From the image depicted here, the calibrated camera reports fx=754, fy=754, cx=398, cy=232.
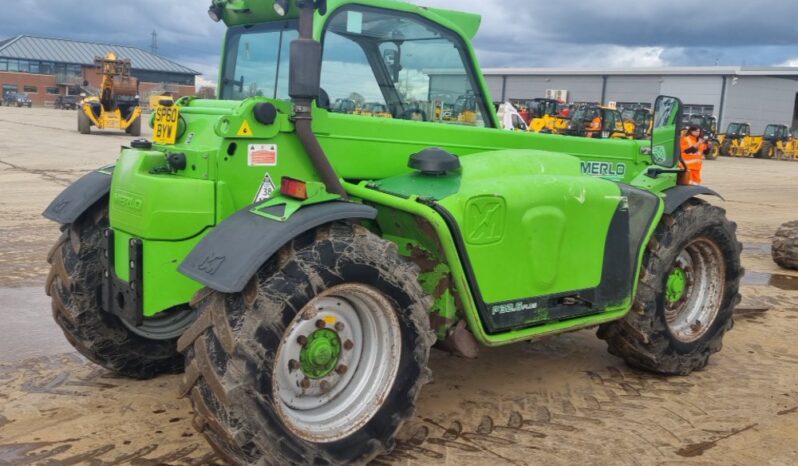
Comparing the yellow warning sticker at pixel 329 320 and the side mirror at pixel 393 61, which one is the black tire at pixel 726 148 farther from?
the yellow warning sticker at pixel 329 320

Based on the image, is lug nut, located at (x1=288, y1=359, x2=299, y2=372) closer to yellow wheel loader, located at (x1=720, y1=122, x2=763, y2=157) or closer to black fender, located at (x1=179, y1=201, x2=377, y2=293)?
black fender, located at (x1=179, y1=201, x2=377, y2=293)

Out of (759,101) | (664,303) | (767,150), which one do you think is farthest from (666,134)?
(759,101)

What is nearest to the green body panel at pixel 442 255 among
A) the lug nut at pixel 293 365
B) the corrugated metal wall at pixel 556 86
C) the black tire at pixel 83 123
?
the lug nut at pixel 293 365

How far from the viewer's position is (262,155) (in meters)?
3.73

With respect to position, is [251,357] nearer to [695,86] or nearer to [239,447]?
[239,447]

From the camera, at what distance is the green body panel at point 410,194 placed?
369 cm

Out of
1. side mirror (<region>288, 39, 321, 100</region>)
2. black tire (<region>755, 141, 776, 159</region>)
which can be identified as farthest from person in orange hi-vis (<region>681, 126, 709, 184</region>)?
black tire (<region>755, 141, 776, 159</region>)

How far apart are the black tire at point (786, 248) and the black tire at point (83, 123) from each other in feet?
81.1

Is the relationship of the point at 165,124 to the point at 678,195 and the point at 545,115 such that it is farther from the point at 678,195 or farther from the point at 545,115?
the point at 545,115

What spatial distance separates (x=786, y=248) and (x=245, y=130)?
307 inches

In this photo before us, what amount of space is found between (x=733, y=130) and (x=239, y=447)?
44.0 meters

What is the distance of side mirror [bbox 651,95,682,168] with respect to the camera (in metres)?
5.35

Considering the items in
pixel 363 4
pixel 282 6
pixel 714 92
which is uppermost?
pixel 714 92

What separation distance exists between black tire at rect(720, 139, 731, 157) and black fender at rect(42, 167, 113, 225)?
136 feet
